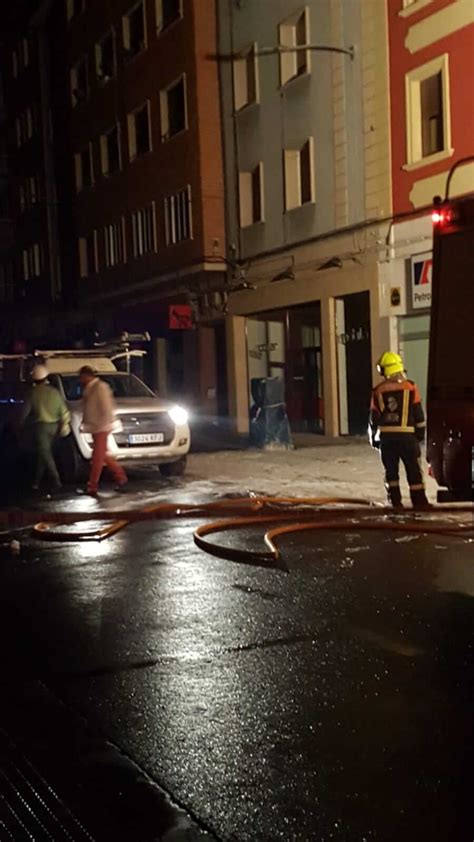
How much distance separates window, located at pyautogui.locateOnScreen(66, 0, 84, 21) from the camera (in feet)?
105

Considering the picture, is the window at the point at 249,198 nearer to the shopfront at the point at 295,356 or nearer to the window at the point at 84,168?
the shopfront at the point at 295,356

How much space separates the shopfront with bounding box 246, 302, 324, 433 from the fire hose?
11.1 metres

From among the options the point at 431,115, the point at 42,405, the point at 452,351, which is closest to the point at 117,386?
the point at 42,405

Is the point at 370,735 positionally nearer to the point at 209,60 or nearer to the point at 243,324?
the point at 243,324

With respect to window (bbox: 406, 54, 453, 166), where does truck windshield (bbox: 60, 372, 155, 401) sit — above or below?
below

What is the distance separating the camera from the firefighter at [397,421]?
9.73 metres

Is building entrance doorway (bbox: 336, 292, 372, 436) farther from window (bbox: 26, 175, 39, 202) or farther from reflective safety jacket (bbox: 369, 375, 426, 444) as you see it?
window (bbox: 26, 175, 39, 202)

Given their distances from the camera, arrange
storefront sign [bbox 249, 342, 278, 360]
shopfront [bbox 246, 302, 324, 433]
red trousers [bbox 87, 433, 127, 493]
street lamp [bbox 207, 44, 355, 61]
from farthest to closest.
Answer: storefront sign [bbox 249, 342, 278, 360]
shopfront [bbox 246, 302, 324, 433]
street lamp [bbox 207, 44, 355, 61]
red trousers [bbox 87, 433, 127, 493]

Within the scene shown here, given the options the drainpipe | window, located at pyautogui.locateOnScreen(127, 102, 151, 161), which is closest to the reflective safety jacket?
window, located at pyautogui.locateOnScreen(127, 102, 151, 161)

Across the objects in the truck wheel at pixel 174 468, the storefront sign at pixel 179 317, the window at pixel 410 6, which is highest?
the window at pixel 410 6

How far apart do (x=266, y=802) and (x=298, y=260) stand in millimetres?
19437

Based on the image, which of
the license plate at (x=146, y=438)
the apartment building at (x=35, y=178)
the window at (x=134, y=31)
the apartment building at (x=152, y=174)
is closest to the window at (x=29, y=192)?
the apartment building at (x=35, y=178)

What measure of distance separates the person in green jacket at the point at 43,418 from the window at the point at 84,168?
2093 cm

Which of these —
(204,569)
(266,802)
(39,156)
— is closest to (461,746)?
(266,802)
